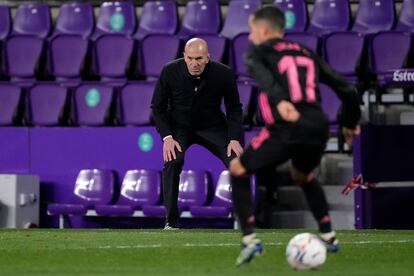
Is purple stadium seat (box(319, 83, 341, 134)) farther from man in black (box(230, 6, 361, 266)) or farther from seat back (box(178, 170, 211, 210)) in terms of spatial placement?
man in black (box(230, 6, 361, 266))

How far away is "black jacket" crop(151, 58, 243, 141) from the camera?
38.0 feet

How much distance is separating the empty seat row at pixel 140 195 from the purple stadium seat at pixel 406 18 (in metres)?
3.53

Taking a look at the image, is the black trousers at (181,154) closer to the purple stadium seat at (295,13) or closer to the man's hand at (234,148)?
the man's hand at (234,148)

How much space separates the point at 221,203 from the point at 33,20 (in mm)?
5397

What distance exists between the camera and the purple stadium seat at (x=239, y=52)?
15.6 metres

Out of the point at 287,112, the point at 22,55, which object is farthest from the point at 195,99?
the point at 22,55

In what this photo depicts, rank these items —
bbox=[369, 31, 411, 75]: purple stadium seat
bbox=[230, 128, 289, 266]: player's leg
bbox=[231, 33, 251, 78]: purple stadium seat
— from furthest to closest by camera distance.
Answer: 1. bbox=[231, 33, 251, 78]: purple stadium seat
2. bbox=[369, 31, 411, 75]: purple stadium seat
3. bbox=[230, 128, 289, 266]: player's leg

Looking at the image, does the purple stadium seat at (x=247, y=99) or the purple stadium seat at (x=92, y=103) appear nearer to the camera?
the purple stadium seat at (x=247, y=99)

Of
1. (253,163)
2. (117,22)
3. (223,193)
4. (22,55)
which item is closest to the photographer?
(253,163)

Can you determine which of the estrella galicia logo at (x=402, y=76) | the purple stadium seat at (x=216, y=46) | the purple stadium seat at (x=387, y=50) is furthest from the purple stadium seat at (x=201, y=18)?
the estrella galicia logo at (x=402, y=76)

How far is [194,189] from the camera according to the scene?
47.5ft

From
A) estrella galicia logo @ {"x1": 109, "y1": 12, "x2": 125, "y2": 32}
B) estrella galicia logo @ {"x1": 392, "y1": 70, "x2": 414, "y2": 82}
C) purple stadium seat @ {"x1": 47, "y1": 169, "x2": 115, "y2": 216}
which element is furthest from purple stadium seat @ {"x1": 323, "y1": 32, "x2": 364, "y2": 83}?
estrella galicia logo @ {"x1": 109, "y1": 12, "x2": 125, "y2": 32}

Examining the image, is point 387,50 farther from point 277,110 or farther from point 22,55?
point 277,110

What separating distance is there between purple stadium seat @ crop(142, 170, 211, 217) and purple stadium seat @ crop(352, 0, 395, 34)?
3424 mm
